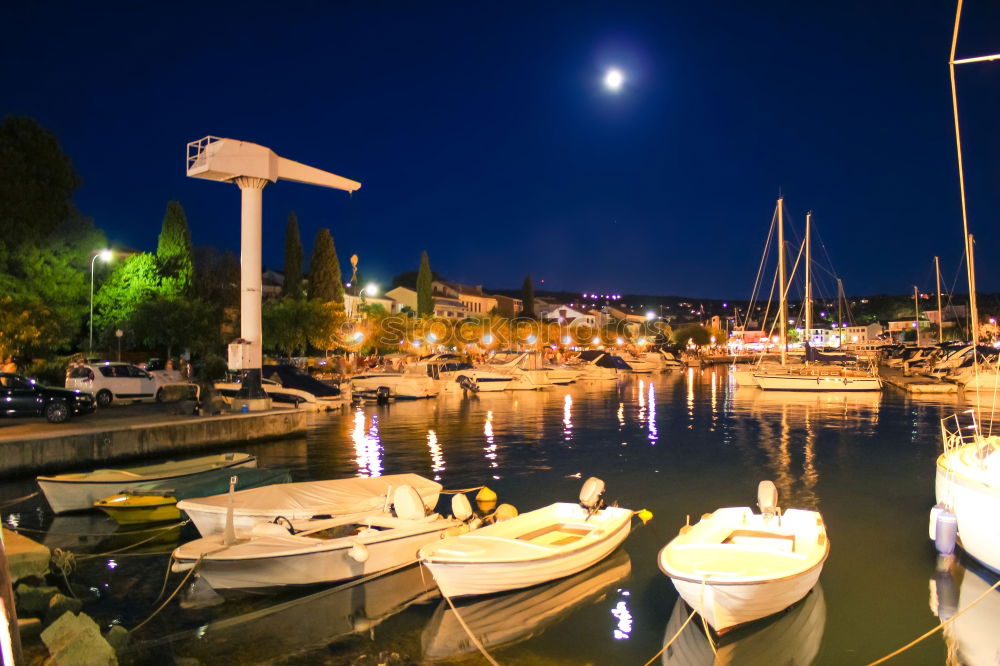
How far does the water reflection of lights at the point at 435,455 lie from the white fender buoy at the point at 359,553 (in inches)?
365

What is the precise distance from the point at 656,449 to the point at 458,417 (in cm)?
1327

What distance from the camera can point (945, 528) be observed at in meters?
12.8

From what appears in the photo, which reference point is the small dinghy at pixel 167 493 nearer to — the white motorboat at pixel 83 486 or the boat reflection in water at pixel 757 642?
the white motorboat at pixel 83 486

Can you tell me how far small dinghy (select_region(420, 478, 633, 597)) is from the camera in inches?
416

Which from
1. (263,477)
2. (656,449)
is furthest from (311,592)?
(656,449)

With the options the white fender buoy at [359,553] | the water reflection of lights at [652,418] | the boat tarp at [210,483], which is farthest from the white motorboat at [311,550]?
the water reflection of lights at [652,418]

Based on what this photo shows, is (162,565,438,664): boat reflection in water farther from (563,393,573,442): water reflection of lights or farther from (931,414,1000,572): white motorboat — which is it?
(563,393,573,442): water reflection of lights

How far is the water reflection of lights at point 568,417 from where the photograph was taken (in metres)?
31.0

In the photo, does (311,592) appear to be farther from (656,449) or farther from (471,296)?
(471,296)

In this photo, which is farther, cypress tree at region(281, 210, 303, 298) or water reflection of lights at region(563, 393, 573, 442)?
cypress tree at region(281, 210, 303, 298)

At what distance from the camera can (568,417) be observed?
38.1 m

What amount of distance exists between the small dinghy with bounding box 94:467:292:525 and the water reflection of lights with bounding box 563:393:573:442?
1478 centimetres

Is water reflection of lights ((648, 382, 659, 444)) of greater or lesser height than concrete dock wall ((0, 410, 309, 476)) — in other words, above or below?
below

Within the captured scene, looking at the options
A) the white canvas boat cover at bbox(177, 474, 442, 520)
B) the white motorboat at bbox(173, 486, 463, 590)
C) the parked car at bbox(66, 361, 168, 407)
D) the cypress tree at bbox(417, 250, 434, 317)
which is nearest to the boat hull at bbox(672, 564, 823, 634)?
the white motorboat at bbox(173, 486, 463, 590)
